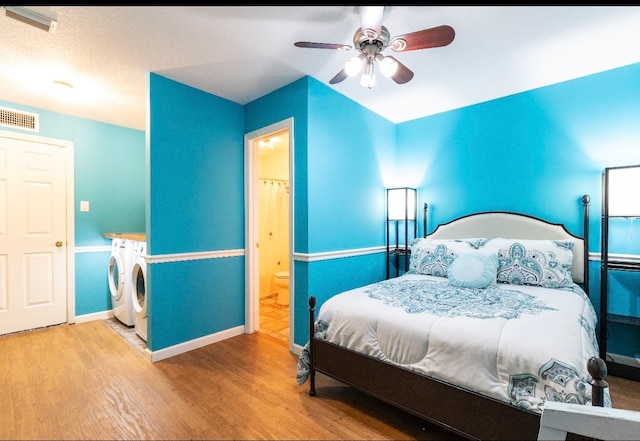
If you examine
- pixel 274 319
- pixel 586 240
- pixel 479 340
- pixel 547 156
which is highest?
pixel 547 156

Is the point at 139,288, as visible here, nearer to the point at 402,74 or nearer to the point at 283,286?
the point at 283,286

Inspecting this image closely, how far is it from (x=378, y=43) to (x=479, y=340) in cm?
185

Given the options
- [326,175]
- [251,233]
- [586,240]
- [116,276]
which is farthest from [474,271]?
[116,276]

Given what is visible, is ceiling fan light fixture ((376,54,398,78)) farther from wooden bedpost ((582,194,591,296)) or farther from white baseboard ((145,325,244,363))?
white baseboard ((145,325,244,363))

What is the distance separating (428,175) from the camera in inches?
150

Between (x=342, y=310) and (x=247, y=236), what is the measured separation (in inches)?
67.6

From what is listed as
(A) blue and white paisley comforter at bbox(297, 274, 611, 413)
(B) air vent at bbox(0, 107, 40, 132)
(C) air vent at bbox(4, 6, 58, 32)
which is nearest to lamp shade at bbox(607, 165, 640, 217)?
(A) blue and white paisley comforter at bbox(297, 274, 611, 413)

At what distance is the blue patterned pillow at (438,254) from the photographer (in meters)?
2.90

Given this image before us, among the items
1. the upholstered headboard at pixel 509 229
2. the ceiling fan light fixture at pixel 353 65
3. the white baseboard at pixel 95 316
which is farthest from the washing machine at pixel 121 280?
the upholstered headboard at pixel 509 229

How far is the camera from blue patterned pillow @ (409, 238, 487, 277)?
290 centimetres

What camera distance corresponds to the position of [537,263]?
2537mm

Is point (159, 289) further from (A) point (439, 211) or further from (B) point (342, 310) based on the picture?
(A) point (439, 211)

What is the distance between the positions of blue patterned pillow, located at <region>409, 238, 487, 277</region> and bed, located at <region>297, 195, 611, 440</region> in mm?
70

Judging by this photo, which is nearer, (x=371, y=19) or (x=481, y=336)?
(x=481, y=336)
